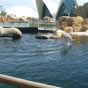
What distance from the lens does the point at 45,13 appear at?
380ft

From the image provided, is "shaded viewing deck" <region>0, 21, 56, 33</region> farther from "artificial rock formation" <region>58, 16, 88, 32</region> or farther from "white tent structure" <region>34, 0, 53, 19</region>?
"white tent structure" <region>34, 0, 53, 19</region>

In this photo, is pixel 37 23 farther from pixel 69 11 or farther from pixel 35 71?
pixel 35 71

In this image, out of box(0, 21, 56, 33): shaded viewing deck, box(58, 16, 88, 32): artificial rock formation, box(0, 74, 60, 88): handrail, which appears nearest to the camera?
box(0, 74, 60, 88): handrail

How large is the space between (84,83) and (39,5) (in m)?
98.6

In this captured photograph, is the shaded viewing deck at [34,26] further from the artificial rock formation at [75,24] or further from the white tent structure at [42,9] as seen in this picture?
the white tent structure at [42,9]

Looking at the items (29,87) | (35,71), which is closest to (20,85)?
(29,87)

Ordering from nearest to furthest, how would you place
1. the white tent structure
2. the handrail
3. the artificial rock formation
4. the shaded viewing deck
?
the handrail → the artificial rock formation → the shaded viewing deck → the white tent structure

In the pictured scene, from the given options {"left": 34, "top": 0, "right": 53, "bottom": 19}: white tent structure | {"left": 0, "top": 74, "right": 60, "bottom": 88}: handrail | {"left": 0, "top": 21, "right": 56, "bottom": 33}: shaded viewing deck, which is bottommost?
{"left": 0, "top": 21, "right": 56, "bottom": 33}: shaded viewing deck

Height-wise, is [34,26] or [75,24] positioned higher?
[75,24]

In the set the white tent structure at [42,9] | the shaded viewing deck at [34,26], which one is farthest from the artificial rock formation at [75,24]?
the white tent structure at [42,9]

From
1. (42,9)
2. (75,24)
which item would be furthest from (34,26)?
(42,9)

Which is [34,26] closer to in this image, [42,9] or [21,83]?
[42,9]

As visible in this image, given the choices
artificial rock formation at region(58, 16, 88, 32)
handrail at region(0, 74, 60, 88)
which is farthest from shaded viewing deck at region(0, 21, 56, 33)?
handrail at region(0, 74, 60, 88)

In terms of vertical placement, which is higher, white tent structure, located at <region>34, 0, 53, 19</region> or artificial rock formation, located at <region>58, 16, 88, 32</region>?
white tent structure, located at <region>34, 0, 53, 19</region>
